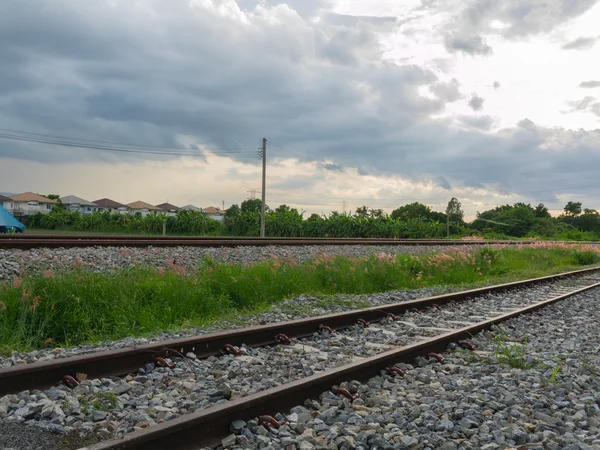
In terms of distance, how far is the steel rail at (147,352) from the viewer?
3.81m

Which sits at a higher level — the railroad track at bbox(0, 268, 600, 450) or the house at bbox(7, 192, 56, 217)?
the house at bbox(7, 192, 56, 217)

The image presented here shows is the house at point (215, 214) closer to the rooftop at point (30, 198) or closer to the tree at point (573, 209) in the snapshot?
the rooftop at point (30, 198)

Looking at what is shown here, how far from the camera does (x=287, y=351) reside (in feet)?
17.6

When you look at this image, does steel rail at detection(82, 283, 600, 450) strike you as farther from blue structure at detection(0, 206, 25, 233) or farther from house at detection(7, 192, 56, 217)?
house at detection(7, 192, 56, 217)

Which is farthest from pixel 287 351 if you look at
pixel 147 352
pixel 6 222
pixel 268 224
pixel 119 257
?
pixel 268 224

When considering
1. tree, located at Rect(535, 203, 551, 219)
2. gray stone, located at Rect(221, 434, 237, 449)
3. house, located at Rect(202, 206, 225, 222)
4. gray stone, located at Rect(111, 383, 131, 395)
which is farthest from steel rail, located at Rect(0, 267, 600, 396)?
tree, located at Rect(535, 203, 551, 219)

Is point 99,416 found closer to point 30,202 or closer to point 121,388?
point 121,388

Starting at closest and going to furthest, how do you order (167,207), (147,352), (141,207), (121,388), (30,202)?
1. (121,388)
2. (147,352)
3. (30,202)
4. (141,207)
5. (167,207)

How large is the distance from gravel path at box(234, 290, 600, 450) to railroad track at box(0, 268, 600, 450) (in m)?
0.12

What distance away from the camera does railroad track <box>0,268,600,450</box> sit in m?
3.09

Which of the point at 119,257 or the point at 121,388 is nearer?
the point at 121,388

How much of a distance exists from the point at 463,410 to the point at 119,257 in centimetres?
900

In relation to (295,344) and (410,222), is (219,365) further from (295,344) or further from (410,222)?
(410,222)

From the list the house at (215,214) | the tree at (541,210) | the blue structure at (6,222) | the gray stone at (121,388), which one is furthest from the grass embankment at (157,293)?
the tree at (541,210)
